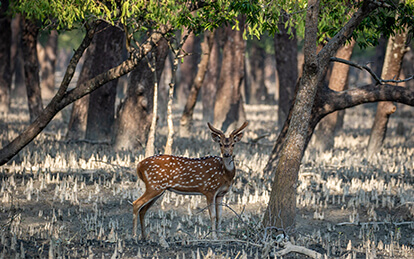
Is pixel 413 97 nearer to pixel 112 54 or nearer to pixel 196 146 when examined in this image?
pixel 196 146

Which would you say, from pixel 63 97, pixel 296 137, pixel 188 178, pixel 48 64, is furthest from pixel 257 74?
pixel 188 178

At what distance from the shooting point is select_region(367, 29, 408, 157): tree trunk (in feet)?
49.9

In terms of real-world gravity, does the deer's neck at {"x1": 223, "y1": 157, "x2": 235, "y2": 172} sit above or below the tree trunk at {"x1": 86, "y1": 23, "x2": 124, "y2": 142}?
below

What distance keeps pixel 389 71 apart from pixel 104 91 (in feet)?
26.2

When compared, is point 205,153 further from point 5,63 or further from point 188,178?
point 5,63

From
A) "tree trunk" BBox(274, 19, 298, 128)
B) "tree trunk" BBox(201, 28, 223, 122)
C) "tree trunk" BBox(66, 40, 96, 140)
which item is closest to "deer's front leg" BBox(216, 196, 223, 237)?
"tree trunk" BBox(66, 40, 96, 140)

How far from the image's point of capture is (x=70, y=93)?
9.82m

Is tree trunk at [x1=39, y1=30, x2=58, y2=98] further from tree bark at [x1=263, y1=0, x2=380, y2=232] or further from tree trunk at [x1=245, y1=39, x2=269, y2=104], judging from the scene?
tree bark at [x1=263, y1=0, x2=380, y2=232]

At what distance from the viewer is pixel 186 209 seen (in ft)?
33.1

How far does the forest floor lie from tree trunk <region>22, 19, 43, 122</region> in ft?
6.39

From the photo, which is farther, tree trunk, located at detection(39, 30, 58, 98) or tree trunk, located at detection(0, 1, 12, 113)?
tree trunk, located at detection(39, 30, 58, 98)

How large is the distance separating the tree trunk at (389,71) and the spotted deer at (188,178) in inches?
327

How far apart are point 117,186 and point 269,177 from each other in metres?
3.34

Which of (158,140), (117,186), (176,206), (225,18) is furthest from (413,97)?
(158,140)
